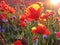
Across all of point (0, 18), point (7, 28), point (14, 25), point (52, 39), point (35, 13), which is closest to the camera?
point (35, 13)

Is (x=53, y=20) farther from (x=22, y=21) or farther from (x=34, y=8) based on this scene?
(x=34, y=8)

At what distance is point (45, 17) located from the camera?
1.89 meters

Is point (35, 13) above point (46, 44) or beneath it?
above

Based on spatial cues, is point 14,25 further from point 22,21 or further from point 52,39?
point 52,39

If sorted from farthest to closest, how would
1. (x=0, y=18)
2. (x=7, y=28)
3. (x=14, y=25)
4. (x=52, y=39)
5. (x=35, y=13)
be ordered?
1. (x=14, y=25)
2. (x=7, y=28)
3. (x=0, y=18)
4. (x=52, y=39)
5. (x=35, y=13)

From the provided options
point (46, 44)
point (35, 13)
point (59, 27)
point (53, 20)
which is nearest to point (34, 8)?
point (35, 13)

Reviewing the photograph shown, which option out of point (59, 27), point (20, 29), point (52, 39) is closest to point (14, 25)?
point (20, 29)

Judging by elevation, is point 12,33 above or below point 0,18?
below

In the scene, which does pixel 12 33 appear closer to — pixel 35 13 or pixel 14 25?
pixel 14 25

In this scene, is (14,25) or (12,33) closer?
(12,33)

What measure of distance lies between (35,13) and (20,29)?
54 cm

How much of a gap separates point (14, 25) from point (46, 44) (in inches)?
23.6

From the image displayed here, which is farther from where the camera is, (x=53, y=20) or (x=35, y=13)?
(x=53, y=20)

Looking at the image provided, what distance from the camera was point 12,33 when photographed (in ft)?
6.28
